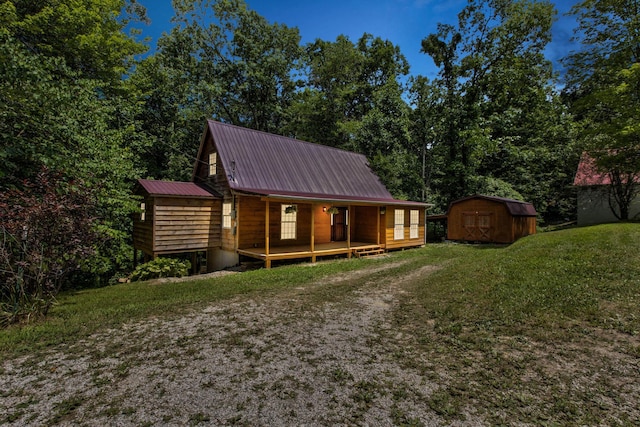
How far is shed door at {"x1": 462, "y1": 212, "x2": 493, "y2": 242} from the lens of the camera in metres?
18.5

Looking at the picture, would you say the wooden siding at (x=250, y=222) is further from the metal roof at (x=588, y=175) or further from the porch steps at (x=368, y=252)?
the metal roof at (x=588, y=175)

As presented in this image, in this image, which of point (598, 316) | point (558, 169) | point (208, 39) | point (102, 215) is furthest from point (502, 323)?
point (208, 39)

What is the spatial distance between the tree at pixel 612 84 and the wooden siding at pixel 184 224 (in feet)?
64.4

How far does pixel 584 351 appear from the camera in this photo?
3863 mm

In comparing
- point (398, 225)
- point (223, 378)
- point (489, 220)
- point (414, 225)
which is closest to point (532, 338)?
point (223, 378)

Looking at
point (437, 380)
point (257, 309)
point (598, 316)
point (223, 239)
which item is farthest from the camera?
point (223, 239)

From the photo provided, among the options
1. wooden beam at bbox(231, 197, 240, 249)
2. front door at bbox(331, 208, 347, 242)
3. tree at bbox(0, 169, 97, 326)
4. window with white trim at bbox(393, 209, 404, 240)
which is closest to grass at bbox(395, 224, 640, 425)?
tree at bbox(0, 169, 97, 326)

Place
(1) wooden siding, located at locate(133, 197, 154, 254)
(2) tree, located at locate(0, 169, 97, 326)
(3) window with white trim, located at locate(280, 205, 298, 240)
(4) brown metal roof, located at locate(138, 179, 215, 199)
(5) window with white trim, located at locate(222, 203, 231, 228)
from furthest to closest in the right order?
(3) window with white trim, located at locate(280, 205, 298, 240)
(5) window with white trim, located at locate(222, 203, 231, 228)
(1) wooden siding, located at locate(133, 197, 154, 254)
(4) brown metal roof, located at locate(138, 179, 215, 199)
(2) tree, located at locate(0, 169, 97, 326)

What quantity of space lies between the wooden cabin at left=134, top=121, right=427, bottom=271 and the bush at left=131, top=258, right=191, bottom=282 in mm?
1014

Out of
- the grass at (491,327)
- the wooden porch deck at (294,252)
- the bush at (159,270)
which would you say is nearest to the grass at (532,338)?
the grass at (491,327)

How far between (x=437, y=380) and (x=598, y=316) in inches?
140

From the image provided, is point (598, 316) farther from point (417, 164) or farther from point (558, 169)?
point (558, 169)

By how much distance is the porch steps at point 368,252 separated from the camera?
538 inches

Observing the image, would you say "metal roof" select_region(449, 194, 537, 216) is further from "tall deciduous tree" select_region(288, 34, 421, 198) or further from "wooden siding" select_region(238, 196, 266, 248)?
"wooden siding" select_region(238, 196, 266, 248)
